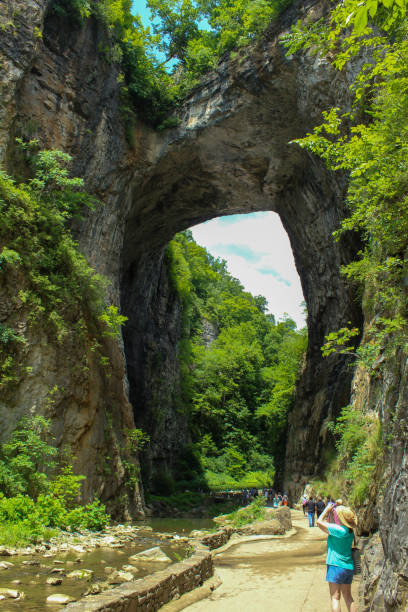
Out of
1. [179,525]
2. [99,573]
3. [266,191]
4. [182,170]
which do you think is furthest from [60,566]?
[266,191]

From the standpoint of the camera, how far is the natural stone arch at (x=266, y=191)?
639 inches

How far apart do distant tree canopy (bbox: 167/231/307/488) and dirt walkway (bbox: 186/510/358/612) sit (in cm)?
1476

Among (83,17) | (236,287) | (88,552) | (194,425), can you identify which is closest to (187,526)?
(88,552)

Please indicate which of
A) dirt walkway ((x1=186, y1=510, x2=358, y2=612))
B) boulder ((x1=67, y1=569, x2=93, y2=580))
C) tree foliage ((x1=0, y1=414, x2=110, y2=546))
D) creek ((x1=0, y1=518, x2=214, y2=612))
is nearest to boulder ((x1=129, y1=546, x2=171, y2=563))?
creek ((x1=0, y1=518, x2=214, y2=612))

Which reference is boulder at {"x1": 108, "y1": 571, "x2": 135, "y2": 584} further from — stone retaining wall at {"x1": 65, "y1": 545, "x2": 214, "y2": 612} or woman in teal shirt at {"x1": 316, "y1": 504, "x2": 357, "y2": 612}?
woman in teal shirt at {"x1": 316, "y1": 504, "x2": 357, "y2": 612}

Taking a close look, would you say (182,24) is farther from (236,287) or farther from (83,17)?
(236,287)

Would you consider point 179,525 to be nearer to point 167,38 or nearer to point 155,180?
point 155,180

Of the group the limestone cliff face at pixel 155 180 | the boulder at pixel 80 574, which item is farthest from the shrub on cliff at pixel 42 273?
the boulder at pixel 80 574

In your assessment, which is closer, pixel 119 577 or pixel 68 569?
pixel 119 577

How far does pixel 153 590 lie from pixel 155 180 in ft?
56.0

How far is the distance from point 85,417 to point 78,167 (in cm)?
839

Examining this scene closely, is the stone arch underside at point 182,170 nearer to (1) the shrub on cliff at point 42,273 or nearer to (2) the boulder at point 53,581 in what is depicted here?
(1) the shrub on cliff at point 42,273

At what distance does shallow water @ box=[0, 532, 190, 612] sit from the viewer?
4.64 metres

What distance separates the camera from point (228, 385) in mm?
37344
